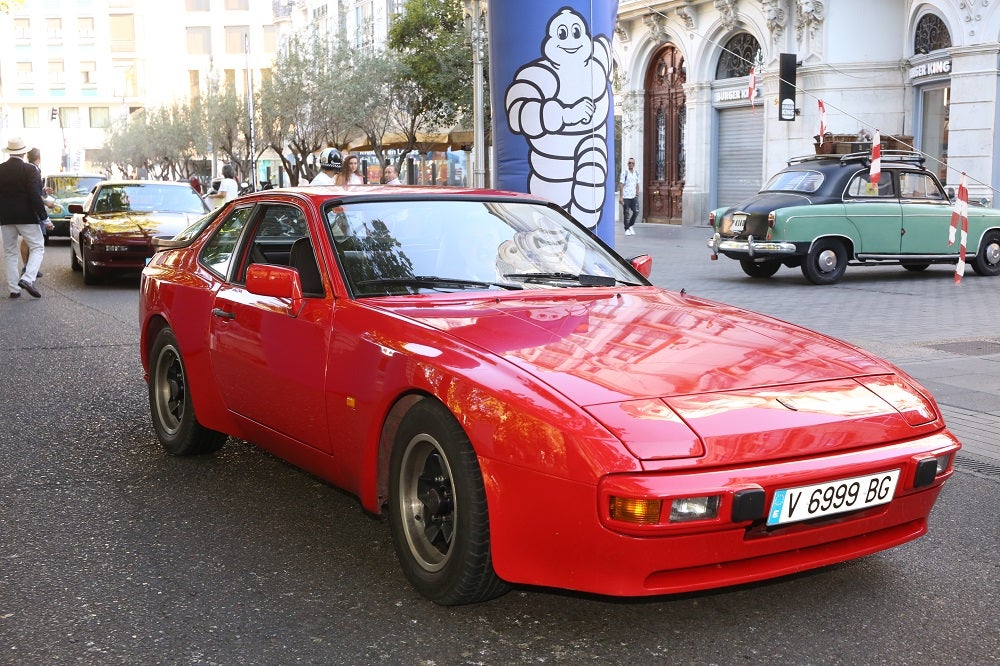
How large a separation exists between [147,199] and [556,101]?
29.0 feet

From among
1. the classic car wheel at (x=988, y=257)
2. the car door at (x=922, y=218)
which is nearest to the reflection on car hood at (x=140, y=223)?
the car door at (x=922, y=218)

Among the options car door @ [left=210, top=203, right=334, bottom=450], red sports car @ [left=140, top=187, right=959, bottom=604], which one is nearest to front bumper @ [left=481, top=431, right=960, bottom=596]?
red sports car @ [left=140, top=187, right=959, bottom=604]

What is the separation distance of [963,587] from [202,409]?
3.26 m

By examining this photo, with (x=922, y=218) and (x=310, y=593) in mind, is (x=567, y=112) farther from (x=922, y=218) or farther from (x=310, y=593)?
(x=922, y=218)

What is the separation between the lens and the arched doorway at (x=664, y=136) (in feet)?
104

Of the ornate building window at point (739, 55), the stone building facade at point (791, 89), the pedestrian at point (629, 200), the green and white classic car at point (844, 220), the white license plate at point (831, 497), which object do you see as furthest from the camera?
the ornate building window at point (739, 55)

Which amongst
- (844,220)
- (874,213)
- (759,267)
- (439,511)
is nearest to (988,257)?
(874,213)

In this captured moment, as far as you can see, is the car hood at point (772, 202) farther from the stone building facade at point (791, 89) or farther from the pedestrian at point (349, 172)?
the pedestrian at point (349, 172)

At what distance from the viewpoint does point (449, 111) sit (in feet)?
124

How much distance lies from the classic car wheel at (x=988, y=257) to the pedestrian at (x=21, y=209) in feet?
41.5

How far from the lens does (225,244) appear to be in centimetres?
551

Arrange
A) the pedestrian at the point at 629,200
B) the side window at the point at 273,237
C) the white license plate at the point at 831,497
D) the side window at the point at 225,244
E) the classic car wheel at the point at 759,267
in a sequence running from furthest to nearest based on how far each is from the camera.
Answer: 1. the pedestrian at the point at 629,200
2. the classic car wheel at the point at 759,267
3. the side window at the point at 225,244
4. the side window at the point at 273,237
5. the white license plate at the point at 831,497

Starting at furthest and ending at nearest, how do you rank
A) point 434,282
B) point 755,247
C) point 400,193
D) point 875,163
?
point 755,247, point 875,163, point 400,193, point 434,282

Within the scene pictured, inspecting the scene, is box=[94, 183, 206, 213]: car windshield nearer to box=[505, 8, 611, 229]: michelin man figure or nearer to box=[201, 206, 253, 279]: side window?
box=[505, 8, 611, 229]: michelin man figure
